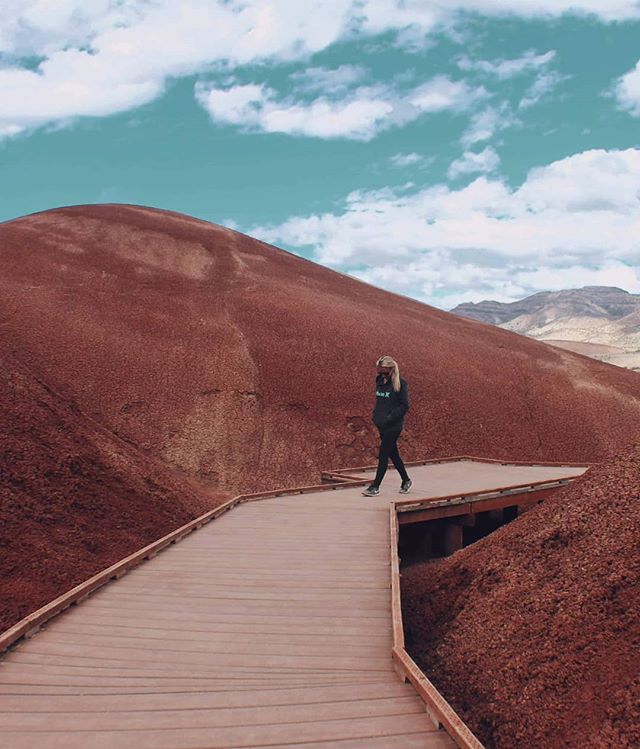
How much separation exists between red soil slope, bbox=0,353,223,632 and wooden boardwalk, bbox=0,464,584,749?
2709 millimetres

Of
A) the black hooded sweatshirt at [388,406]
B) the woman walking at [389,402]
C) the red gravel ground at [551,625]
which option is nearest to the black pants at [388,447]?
A: the woman walking at [389,402]

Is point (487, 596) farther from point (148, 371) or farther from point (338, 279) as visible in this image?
point (338, 279)

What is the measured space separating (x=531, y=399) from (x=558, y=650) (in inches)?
953

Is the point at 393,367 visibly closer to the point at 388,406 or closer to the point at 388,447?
the point at 388,406

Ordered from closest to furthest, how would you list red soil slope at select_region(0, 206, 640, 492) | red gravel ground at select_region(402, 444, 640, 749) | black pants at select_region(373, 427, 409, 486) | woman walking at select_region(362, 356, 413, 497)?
red gravel ground at select_region(402, 444, 640, 749)
woman walking at select_region(362, 356, 413, 497)
black pants at select_region(373, 427, 409, 486)
red soil slope at select_region(0, 206, 640, 492)

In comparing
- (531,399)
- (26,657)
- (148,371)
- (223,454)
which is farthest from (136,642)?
(531,399)

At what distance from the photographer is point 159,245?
116ft

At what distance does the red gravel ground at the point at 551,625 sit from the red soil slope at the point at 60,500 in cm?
572

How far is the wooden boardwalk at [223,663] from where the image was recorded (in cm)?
431

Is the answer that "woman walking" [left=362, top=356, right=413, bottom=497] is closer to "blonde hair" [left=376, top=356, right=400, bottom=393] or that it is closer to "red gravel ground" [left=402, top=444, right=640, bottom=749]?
"blonde hair" [left=376, top=356, right=400, bottom=393]

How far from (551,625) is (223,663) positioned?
320cm

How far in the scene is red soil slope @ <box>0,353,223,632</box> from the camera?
32.9 ft

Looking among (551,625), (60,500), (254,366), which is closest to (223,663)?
(551,625)

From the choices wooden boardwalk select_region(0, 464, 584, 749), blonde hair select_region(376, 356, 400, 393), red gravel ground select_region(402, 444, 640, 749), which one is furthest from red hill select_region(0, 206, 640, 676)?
red gravel ground select_region(402, 444, 640, 749)
